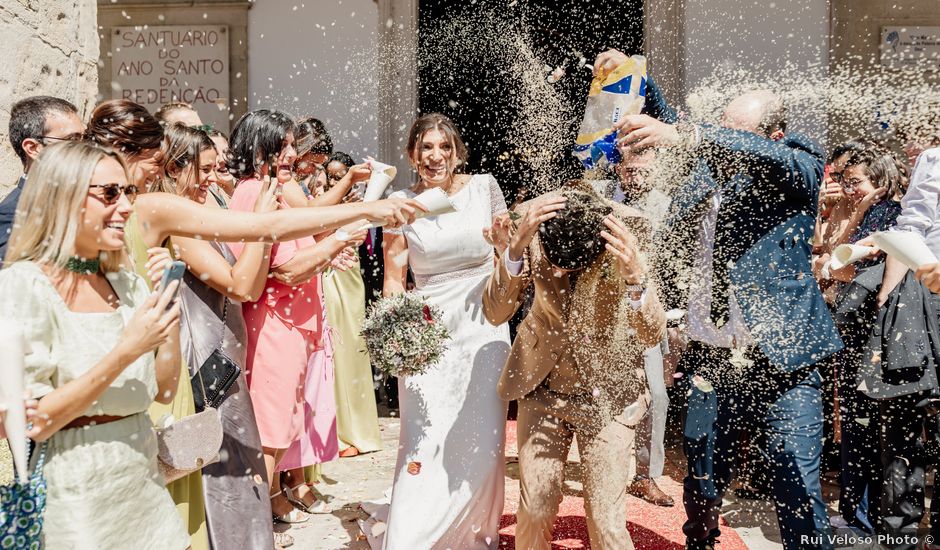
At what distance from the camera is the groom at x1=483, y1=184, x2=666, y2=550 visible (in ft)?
11.2

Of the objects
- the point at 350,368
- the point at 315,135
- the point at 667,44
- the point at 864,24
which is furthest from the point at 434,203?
the point at 864,24

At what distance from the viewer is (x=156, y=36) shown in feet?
28.0

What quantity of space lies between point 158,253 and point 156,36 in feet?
21.8

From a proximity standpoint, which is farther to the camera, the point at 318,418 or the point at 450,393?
the point at 318,418

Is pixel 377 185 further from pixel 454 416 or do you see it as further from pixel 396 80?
pixel 396 80

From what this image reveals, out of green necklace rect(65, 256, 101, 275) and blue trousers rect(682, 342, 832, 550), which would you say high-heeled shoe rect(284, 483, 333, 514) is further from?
green necklace rect(65, 256, 101, 275)

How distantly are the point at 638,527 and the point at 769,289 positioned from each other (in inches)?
75.7

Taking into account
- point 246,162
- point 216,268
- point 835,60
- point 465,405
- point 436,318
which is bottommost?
point 465,405

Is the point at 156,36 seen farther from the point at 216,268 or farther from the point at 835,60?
the point at 835,60

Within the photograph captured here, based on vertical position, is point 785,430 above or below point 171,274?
below

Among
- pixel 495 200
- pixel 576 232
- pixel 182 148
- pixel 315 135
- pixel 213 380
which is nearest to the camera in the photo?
pixel 213 380

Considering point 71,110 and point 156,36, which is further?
point 156,36

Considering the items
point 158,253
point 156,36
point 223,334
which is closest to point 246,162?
point 223,334

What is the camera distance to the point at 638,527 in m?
4.83
